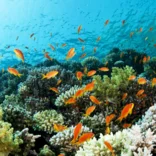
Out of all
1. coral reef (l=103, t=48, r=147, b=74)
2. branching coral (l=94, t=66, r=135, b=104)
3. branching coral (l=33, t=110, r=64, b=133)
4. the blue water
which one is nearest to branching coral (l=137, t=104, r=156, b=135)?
branching coral (l=94, t=66, r=135, b=104)

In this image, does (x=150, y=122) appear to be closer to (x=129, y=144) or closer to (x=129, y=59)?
(x=129, y=144)

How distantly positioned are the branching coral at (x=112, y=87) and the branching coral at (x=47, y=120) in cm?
119

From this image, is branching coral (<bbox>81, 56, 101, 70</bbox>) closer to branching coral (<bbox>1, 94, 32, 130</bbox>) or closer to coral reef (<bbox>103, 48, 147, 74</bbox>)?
coral reef (<bbox>103, 48, 147, 74</bbox>)

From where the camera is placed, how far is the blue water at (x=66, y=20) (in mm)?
27469

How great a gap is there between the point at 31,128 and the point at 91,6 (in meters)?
26.5

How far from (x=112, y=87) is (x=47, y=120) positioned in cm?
172

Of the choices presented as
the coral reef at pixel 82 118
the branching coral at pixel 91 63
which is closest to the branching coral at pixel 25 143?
the coral reef at pixel 82 118

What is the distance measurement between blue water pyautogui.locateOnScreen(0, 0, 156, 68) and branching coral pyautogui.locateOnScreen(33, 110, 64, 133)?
22.0m

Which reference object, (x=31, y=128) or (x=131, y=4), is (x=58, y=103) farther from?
(x=131, y=4)

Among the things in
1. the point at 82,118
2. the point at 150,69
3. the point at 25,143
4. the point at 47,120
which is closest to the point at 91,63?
the point at 150,69

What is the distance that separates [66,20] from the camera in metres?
29.8

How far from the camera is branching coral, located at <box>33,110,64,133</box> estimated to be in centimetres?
454

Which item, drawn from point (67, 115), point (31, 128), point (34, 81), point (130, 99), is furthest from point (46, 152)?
point (34, 81)

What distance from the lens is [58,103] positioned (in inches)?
218
